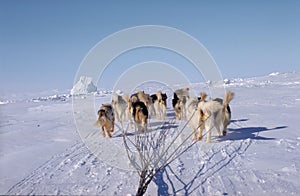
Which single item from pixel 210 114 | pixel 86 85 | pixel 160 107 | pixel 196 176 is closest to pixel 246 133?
pixel 210 114

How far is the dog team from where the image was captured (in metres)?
6.61

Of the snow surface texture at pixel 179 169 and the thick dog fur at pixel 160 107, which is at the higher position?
the thick dog fur at pixel 160 107

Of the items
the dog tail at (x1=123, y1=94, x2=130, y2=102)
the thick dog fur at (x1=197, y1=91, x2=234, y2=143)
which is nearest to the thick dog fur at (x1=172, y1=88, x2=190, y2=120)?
the dog tail at (x1=123, y1=94, x2=130, y2=102)

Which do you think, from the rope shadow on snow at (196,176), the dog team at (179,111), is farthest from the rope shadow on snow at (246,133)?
the rope shadow on snow at (196,176)

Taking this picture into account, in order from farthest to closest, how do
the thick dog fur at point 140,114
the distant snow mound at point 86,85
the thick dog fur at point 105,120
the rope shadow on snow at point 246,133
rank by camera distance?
the distant snow mound at point 86,85
the thick dog fur at point 140,114
the thick dog fur at point 105,120
the rope shadow on snow at point 246,133

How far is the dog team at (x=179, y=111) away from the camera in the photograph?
6613mm

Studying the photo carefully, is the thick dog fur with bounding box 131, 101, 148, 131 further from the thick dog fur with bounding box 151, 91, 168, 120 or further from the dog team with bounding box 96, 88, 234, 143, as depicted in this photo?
the thick dog fur with bounding box 151, 91, 168, 120

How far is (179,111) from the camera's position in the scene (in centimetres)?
988

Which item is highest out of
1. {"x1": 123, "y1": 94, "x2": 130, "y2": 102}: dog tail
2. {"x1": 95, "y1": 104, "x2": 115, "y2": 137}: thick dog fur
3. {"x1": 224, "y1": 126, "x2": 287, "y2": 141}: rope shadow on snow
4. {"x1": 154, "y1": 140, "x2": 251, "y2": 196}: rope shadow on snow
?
{"x1": 123, "y1": 94, "x2": 130, "y2": 102}: dog tail

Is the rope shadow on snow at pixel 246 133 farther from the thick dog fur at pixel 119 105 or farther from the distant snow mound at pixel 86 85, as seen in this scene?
the distant snow mound at pixel 86 85

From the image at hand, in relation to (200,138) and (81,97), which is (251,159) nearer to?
(200,138)

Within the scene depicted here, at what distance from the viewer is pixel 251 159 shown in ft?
17.8

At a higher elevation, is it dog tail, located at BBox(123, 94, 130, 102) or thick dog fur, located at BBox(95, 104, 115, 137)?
dog tail, located at BBox(123, 94, 130, 102)

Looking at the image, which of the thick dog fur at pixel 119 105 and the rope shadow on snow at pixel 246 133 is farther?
the thick dog fur at pixel 119 105
